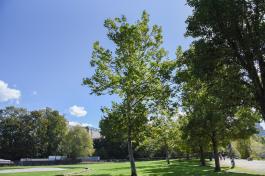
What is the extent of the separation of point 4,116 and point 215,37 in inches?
4269

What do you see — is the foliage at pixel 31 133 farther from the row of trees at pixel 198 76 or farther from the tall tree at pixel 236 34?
the tall tree at pixel 236 34

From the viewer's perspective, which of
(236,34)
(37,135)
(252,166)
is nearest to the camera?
(236,34)

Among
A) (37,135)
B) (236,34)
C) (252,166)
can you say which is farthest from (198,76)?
(37,135)

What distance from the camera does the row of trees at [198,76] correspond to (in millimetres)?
20453

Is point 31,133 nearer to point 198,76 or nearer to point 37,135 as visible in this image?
point 37,135

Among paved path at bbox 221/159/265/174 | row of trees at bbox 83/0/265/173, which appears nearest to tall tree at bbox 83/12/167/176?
row of trees at bbox 83/0/265/173

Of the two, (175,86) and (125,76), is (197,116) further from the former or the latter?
(125,76)

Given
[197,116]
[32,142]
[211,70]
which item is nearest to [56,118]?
[32,142]

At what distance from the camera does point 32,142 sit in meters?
112

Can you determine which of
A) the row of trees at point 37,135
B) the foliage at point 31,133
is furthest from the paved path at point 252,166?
the foliage at point 31,133

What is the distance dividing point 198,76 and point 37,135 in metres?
102

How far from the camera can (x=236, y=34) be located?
20641 mm

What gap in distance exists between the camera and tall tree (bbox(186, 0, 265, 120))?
1975cm

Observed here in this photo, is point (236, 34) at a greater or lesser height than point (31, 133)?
lesser
